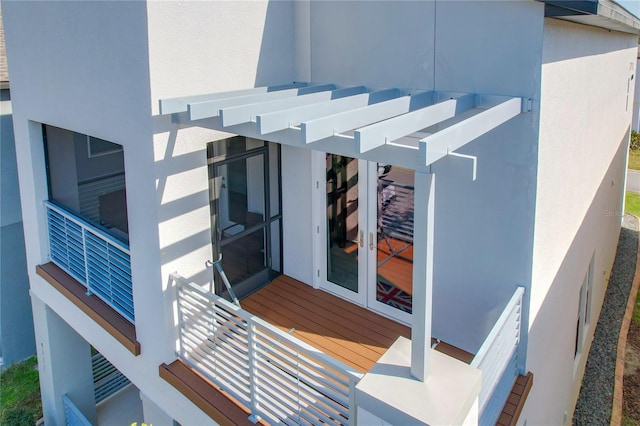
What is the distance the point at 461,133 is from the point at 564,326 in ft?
18.0

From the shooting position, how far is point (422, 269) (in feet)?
12.9

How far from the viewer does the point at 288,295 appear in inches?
314

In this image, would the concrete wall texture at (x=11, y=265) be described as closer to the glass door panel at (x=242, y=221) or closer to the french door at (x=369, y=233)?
the glass door panel at (x=242, y=221)

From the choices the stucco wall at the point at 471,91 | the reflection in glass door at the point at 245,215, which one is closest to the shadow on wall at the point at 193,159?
the reflection in glass door at the point at 245,215

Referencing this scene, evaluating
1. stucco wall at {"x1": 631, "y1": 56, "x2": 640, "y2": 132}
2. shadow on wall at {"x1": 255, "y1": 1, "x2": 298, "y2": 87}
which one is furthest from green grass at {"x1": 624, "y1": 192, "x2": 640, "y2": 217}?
shadow on wall at {"x1": 255, "y1": 1, "x2": 298, "y2": 87}

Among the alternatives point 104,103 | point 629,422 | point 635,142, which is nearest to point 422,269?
point 104,103

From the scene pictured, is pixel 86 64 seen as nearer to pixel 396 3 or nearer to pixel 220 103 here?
pixel 220 103

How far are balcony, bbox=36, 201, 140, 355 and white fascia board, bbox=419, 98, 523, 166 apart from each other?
4615 millimetres

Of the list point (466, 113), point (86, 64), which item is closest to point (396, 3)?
point (466, 113)

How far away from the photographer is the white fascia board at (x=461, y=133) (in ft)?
11.6

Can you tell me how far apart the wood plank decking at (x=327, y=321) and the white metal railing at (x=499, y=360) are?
1529 mm

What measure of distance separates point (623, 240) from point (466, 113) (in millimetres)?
15438

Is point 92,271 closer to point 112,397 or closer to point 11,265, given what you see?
point 112,397

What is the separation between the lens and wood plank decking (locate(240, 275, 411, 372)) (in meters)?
6.67
